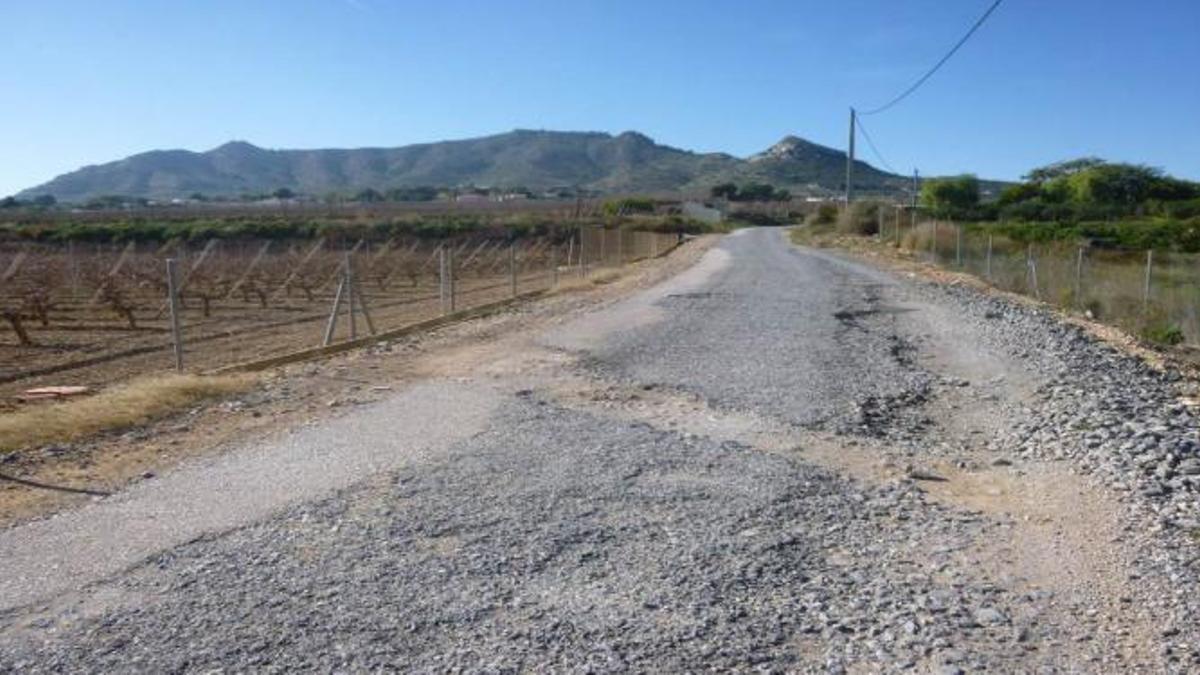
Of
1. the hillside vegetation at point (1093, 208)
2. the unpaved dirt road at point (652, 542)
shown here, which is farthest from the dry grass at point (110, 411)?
the hillside vegetation at point (1093, 208)

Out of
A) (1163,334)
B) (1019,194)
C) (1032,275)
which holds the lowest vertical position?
(1163,334)

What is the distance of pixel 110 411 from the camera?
974 cm

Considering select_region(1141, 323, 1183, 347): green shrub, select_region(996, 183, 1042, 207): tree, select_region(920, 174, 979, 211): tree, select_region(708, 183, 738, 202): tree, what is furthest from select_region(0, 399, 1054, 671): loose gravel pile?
select_region(708, 183, 738, 202): tree

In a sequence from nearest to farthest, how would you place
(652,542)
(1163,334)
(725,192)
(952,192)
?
(652,542)
(1163,334)
(952,192)
(725,192)

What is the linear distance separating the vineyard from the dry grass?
67.9 inches

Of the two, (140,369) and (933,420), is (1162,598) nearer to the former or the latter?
(933,420)

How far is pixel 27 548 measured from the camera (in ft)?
19.1

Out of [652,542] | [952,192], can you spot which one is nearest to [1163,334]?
[652,542]

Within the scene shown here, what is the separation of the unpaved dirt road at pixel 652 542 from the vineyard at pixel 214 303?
6.35 m

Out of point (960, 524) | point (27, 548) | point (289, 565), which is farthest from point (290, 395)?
point (960, 524)

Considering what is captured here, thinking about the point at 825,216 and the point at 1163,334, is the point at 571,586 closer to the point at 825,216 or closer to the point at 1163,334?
the point at 1163,334

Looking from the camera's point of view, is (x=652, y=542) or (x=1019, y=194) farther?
(x=1019, y=194)

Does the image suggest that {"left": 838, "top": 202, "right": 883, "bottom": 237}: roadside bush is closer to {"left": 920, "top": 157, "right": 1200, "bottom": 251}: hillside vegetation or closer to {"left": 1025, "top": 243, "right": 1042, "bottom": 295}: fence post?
{"left": 920, "top": 157, "right": 1200, "bottom": 251}: hillside vegetation

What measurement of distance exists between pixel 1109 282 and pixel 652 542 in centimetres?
2043
